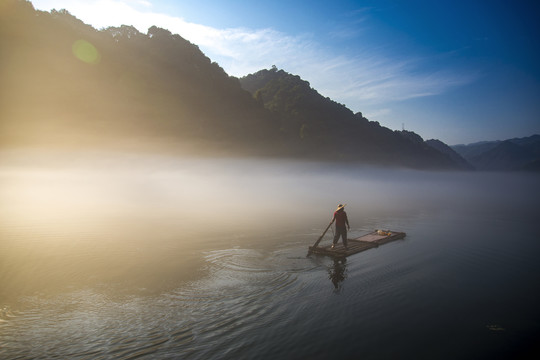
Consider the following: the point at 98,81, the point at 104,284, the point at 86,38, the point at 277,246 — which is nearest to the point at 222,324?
the point at 104,284

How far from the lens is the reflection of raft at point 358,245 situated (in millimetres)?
16219

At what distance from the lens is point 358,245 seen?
1808 cm

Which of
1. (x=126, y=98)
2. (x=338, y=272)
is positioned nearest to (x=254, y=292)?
(x=338, y=272)

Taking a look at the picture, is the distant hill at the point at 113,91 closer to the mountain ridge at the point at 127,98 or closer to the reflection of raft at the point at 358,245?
the mountain ridge at the point at 127,98

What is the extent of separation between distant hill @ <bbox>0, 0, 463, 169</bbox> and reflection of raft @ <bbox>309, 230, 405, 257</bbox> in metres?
77.6

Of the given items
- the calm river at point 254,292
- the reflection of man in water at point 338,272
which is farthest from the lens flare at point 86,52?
the reflection of man in water at point 338,272

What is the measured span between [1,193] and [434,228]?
53086 millimetres

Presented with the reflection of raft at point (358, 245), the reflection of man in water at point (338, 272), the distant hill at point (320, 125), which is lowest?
the reflection of man in water at point (338, 272)

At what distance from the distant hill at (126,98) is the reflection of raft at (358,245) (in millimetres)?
77610

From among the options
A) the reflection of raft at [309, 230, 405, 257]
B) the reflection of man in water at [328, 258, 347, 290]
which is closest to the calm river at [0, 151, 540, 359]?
the reflection of man in water at [328, 258, 347, 290]

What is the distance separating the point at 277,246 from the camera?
18.9 meters

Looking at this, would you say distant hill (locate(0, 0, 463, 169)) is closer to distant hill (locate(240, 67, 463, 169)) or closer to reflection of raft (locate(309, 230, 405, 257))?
distant hill (locate(240, 67, 463, 169))

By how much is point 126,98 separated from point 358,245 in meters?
91.2

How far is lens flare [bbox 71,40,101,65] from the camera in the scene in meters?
89.2
